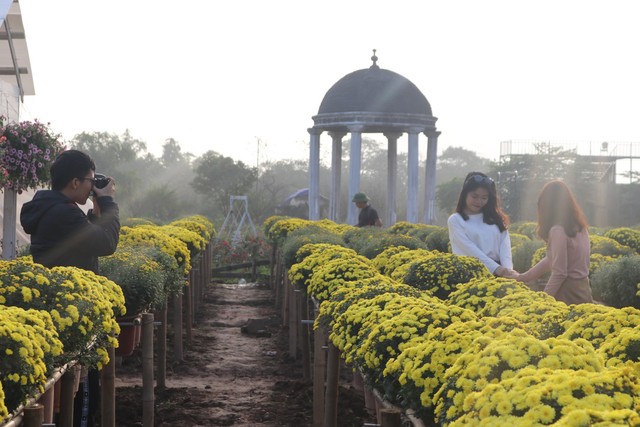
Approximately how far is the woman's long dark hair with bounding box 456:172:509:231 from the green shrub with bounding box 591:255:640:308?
2.95 m

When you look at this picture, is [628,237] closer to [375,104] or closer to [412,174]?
[375,104]

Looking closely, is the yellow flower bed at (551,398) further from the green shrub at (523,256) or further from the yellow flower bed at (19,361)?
the green shrub at (523,256)

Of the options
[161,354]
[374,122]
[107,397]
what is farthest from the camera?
[374,122]

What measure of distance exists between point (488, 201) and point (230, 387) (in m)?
3.89

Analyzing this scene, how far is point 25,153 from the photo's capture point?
1302 cm

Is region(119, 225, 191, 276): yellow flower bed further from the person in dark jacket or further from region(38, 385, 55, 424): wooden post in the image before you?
region(38, 385, 55, 424): wooden post

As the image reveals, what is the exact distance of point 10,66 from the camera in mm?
24875

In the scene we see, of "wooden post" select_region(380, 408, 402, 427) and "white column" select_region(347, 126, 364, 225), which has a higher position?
"white column" select_region(347, 126, 364, 225)

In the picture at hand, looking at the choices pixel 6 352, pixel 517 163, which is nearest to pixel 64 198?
pixel 6 352

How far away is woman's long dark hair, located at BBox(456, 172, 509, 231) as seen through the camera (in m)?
7.50

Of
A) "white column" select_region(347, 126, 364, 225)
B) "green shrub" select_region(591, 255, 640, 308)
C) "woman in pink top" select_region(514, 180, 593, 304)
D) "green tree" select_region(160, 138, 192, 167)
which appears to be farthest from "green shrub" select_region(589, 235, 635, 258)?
"green tree" select_region(160, 138, 192, 167)

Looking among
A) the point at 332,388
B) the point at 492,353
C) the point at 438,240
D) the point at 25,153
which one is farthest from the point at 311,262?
the point at 438,240

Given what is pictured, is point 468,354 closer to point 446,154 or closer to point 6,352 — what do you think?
point 6,352

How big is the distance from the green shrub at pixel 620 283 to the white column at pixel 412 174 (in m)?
13.6
